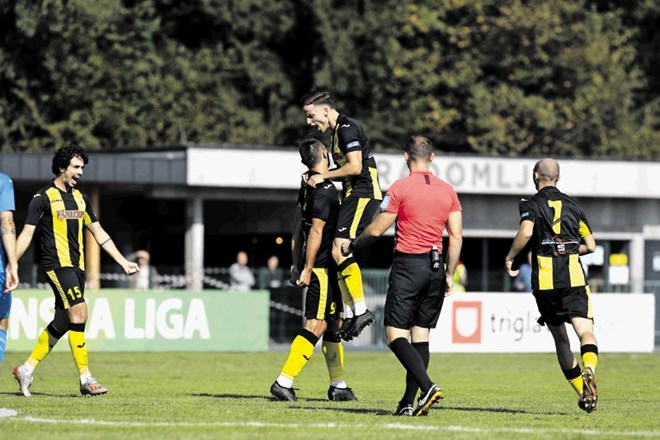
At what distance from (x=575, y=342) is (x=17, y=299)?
9.38 metres

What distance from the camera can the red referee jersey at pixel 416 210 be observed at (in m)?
11.5

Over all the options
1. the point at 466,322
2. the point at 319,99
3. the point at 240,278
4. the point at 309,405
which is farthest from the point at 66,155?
the point at 240,278

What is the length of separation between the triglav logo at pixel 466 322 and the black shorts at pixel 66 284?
43.8 feet

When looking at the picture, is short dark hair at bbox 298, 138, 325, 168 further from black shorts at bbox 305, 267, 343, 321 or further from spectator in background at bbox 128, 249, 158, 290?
spectator in background at bbox 128, 249, 158, 290

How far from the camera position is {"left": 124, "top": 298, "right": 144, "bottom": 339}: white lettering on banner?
25578 mm

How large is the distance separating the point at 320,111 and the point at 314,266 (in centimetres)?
132

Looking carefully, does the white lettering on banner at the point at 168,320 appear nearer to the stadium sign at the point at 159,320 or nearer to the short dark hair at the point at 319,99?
the stadium sign at the point at 159,320

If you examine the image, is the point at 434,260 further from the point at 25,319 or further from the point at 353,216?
the point at 25,319

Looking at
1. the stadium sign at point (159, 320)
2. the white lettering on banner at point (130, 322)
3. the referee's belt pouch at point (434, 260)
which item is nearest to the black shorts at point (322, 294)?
the referee's belt pouch at point (434, 260)

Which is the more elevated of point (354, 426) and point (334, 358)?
point (334, 358)

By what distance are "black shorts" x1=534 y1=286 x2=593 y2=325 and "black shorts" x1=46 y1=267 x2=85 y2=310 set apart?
13.3 feet

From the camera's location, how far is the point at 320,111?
12875mm

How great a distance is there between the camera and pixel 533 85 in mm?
52250

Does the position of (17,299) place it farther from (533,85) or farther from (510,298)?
(533,85)
